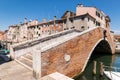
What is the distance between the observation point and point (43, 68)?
525 cm

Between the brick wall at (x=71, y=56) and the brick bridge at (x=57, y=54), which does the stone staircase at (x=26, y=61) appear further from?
the brick wall at (x=71, y=56)

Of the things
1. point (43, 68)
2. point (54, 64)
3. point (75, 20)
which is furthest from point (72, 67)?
point (75, 20)

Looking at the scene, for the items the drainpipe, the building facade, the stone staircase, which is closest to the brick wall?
the drainpipe

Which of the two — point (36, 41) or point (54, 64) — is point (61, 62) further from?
point (36, 41)

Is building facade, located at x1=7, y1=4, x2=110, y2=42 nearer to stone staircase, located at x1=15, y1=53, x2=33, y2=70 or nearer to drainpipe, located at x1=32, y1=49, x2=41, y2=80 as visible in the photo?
stone staircase, located at x1=15, y1=53, x2=33, y2=70

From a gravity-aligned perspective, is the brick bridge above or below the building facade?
below

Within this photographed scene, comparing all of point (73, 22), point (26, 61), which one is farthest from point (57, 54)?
point (73, 22)

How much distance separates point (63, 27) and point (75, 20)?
379 centimetres

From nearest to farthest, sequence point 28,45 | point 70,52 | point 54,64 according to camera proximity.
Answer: point 54,64
point 70,52
point 28,45

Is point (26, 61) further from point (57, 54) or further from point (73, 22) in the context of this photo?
point (73, 22)

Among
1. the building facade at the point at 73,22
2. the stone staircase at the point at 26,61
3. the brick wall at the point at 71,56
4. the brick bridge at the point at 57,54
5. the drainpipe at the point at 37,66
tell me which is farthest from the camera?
the building facade at the point at 73,22

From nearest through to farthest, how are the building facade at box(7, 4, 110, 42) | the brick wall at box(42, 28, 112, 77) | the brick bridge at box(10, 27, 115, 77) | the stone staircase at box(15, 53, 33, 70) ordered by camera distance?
the brick bridge at box(10, 27, 115, 77) → the brick wall at box(42, 28, 112, 77) → the stone staircase at box(15, 53, 33, 70) → the building facade at box(7, 4, 110, 42)

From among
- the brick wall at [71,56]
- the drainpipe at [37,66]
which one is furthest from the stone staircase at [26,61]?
the brick wall at [71,56]

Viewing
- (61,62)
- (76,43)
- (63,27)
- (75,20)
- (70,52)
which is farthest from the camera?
(63,27)
